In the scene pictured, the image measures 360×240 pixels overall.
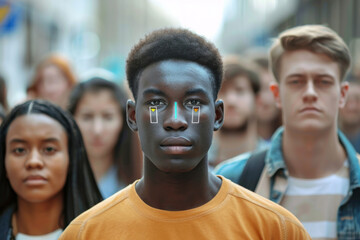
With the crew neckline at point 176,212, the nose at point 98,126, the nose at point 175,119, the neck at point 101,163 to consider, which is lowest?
the crew neckline at point 176,212

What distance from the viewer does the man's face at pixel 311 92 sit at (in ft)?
13.4

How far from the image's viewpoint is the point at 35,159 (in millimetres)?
3703

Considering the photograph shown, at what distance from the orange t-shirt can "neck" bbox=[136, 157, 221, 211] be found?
42 mm

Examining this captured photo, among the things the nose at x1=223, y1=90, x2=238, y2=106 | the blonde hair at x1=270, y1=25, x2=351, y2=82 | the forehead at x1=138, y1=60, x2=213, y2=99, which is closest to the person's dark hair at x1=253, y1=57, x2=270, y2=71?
the nose at x1=223, y1=90, x2=238, y2=106

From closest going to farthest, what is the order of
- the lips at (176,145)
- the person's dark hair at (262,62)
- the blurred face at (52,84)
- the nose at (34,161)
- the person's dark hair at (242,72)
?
the lips at (176,145)
the nose at (34,161)
the person's dark hair at (242,72)
the blurred face at (52,84)
the person's dark hair at (262,62)

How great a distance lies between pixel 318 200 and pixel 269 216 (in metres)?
1.24

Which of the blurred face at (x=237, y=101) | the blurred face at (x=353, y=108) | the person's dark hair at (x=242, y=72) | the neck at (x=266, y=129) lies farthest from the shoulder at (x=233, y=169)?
the blurred face at (x=353, y=108)

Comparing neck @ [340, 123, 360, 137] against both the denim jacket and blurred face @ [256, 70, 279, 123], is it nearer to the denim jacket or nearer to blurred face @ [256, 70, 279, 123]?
blurred face @ [256, 70, 279, 123]

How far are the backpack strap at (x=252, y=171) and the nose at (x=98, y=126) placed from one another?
5.69 feet

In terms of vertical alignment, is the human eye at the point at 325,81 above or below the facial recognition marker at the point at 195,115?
above

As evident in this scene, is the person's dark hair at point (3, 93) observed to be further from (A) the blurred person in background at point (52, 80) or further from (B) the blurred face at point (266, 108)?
(B) the blurred face at point (266, 108)

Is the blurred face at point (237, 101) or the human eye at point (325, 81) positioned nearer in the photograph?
the human eye at point (325, 81)

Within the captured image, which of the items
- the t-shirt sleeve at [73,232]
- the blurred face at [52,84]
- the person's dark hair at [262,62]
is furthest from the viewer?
the person's dark hair at [262,62]

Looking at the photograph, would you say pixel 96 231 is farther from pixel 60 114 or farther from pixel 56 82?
pixel 56 82
